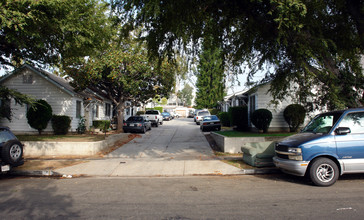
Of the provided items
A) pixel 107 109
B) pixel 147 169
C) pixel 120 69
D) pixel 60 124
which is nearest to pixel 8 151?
pixel 147 169

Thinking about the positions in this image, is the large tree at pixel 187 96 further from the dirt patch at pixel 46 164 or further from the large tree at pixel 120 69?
the dirt patch at pixel 46 164

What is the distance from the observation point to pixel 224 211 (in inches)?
186

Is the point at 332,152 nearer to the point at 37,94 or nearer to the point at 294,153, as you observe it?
the point at 294,153

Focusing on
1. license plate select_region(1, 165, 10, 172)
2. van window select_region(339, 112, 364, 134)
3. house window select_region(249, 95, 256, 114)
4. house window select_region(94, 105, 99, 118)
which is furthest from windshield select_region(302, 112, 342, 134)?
house window select_region(94, 105, 99, 118)

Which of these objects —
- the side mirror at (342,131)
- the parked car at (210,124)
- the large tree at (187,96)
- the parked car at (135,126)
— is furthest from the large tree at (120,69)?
the large tree at (187,96)

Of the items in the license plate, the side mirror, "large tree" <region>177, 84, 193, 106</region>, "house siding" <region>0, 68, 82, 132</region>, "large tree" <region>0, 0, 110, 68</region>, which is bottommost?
the license plate

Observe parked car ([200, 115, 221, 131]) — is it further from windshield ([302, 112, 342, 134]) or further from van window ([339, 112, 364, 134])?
van window ([339, 112, 364, 134])

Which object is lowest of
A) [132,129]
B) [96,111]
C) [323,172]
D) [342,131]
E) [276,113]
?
[323,172]

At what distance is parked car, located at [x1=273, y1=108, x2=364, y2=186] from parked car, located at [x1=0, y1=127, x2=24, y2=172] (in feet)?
25.7

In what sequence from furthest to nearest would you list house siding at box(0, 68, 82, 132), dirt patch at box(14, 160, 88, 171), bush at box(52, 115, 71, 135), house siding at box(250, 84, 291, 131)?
house siding at box(0, 68, 82, 132) < bush at box(52, 115, 71, 135) < house siding at box(250, 84, 291, 131) < dirt patch at box(14, 160, 88, 171)

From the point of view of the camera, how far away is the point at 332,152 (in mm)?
6371

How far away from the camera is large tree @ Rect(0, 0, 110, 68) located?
10.0m

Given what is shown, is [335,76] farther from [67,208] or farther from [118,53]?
[118,53]

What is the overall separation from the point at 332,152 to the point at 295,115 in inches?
382
